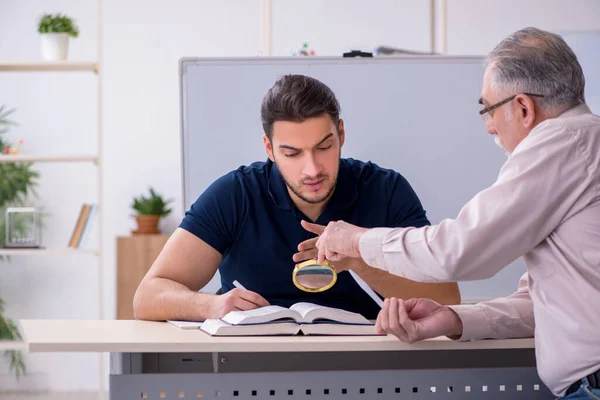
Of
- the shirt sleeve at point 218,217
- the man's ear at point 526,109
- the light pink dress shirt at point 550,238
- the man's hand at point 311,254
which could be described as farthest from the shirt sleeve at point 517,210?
the shirt sleeve at point 218,217

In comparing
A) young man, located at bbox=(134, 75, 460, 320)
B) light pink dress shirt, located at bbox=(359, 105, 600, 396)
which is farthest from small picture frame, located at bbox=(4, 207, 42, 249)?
light pink dress shirt, located at bbox=(359, 105, 600, 396)

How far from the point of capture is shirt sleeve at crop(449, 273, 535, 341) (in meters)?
1.70

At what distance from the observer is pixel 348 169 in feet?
8.01

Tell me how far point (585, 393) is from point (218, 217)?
117cm

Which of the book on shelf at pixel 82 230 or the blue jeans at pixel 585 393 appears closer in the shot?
the blue jeans at pixel 585 393

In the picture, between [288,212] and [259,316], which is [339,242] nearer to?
[259,316]

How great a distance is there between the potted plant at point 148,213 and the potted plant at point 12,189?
71 cm

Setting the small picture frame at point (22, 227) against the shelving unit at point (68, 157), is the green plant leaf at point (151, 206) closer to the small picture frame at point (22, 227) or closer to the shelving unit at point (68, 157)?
the shelving unit at point (68, 157)

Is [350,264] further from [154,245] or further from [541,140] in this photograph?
[154,245]

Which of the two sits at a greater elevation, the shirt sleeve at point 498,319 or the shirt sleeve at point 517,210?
the shirt sleeve at point 517,210

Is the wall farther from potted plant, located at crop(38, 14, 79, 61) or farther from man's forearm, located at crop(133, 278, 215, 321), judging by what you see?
man's forearm, located at crop(133, 278, 215, 321)

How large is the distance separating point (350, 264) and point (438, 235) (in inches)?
19.5

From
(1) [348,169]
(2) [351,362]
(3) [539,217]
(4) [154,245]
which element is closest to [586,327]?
(3) [539,217]

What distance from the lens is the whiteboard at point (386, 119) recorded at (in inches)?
148
